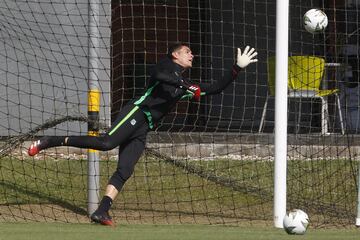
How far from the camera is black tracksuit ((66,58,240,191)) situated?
9.59 m

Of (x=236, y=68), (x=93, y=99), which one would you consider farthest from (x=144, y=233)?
(x=93, y=99)

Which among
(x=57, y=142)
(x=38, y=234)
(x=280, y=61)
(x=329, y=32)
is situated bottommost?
(x=38, y=234)

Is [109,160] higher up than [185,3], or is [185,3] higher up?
[185,3]

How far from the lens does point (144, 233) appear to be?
28.5ft

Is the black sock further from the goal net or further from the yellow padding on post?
the yellow padding on post

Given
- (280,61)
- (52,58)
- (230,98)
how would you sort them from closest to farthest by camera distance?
(280,61) < (52,58) < (230,98)

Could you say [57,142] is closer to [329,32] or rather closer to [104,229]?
[104,229]

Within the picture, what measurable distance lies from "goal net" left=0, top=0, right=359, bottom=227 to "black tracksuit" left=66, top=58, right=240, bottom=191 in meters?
1.16

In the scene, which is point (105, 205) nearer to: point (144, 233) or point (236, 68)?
point (144, 233)

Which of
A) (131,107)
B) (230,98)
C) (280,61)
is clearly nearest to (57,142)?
(131,107)

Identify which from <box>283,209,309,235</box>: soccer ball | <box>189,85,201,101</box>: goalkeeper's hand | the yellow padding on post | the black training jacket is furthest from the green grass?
<box>283,209,309,235</box>: soccer ball

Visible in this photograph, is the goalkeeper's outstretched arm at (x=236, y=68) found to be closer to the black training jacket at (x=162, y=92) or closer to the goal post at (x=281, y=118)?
the black training jacket at (x=162, y=92)

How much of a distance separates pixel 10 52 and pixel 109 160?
2029mm

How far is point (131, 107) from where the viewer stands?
9.71 metres
